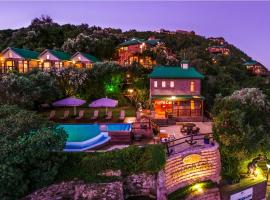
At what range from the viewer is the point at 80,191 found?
47.0ft

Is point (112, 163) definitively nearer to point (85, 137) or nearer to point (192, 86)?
point (85, 137)

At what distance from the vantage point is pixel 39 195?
13891 mm

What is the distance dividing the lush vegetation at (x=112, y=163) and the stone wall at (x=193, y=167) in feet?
5.54

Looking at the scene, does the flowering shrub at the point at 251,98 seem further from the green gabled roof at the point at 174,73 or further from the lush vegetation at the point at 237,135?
the green gabled roof at the point at 174,73

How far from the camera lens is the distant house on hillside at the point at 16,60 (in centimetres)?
4350

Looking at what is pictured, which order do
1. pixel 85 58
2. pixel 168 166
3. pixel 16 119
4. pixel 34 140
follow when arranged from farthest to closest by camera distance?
pixel 85 58
pixel 168 166
pixel 16 119
pixel 34 140

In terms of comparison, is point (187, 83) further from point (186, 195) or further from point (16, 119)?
point (16, 119)

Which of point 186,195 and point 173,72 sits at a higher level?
point 173,72

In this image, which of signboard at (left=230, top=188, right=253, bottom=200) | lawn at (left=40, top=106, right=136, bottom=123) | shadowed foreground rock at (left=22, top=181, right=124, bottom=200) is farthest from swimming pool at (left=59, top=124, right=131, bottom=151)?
signboard at (left=230, top=188, right=253, bottom=200)

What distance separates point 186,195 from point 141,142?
4540 mm

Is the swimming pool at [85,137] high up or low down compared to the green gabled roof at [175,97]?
down

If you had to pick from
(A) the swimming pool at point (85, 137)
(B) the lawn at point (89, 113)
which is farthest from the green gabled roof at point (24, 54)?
(A) the swimming pool at point (85, 137)

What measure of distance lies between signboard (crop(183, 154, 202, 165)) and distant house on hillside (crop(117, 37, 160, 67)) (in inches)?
1318

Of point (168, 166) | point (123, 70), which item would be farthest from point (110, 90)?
point (168, 166)
